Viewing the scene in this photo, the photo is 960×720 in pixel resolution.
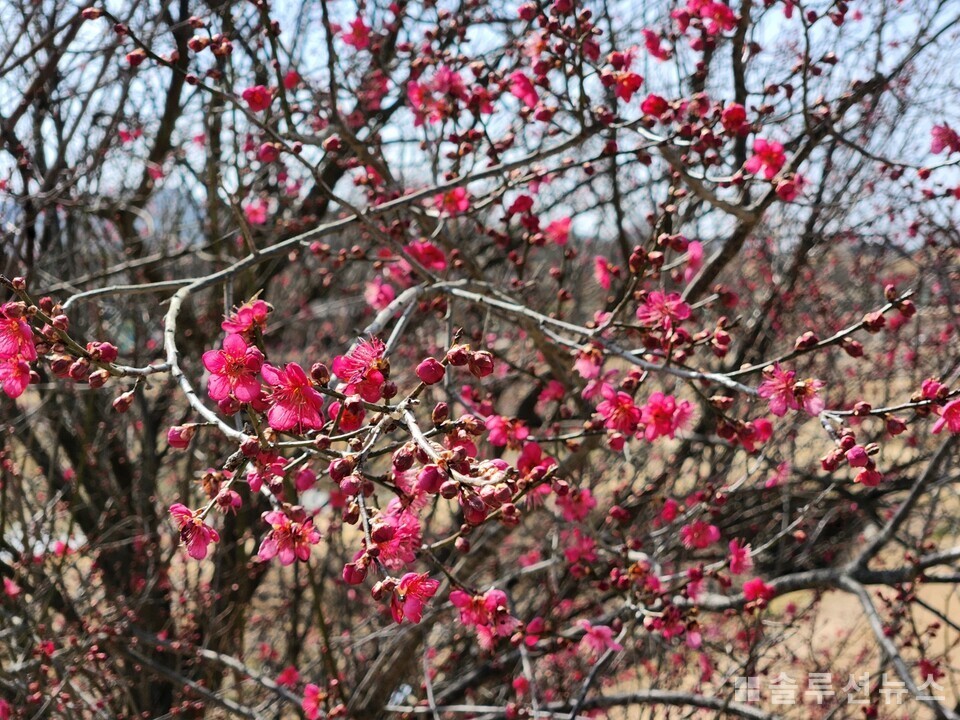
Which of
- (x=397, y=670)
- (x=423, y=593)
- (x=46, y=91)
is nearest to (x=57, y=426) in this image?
(x=46, y=91)

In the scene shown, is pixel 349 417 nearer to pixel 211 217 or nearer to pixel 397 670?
pixel 397 670

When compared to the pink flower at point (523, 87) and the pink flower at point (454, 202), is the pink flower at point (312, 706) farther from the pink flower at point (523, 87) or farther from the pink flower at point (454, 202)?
the pink flower at point (523, 87)

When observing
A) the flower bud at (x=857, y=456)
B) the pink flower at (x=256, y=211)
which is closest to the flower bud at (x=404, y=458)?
the flower bud at (x=857, y=456)

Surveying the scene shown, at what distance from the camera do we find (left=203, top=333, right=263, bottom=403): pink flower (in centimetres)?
138

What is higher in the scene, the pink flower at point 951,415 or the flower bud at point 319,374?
the pink flower at point 951,415

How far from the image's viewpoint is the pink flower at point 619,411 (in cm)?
216

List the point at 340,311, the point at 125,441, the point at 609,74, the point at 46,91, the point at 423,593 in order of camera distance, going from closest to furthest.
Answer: the point at 423,593 → the point at 609,74 → the point at 46,91 → the point at 125,441 → the point at 340,311

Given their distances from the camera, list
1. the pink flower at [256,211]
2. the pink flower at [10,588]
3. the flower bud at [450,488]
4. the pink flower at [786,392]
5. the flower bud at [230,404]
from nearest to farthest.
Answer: the flower bud at [450,488] → the flower bud at [230,404] → the pink flower at [786,392] → the pink flower at [10,588] → the pink flower at [256,211]

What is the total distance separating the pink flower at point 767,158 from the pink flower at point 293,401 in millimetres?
2024

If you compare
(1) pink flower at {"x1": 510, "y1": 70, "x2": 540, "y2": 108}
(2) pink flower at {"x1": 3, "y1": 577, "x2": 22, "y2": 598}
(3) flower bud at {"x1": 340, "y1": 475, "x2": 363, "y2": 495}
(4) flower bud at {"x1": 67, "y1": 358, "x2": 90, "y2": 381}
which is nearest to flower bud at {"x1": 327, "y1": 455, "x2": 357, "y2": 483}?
(3) flower bud at {"x1": 340, "y1": 475, "x2": 363, "y2": 495}

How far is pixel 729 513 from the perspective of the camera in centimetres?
493

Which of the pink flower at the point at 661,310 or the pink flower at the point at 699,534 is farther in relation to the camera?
the pink flower at the point at 699,534

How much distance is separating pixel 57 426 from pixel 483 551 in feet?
8.88

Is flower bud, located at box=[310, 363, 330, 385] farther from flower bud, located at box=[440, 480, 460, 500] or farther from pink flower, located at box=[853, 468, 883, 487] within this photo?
pink flower, located at box=[853, 468, 883, 487]
